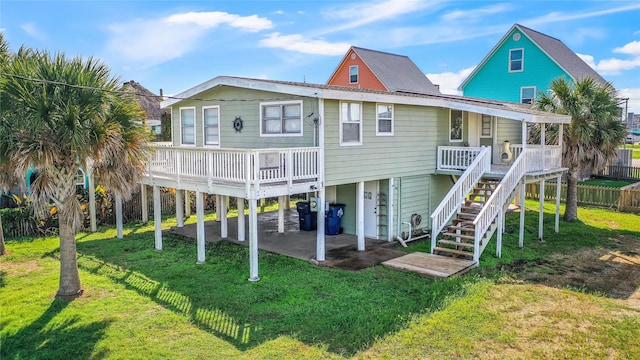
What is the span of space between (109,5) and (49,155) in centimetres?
532

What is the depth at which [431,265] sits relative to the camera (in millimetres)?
11719

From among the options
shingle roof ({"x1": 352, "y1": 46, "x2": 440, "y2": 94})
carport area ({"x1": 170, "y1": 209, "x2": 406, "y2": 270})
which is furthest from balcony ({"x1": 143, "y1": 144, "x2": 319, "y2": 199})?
shingle roof ({"x1": 352, "y1": 46, "x2": 440, "y2": 94})

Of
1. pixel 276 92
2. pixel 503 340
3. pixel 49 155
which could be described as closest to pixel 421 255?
pixel 503 340

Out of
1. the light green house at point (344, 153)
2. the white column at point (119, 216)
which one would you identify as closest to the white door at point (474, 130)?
the light green house at point (344, 153)

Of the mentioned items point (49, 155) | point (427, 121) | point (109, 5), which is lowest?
point (49, 155)

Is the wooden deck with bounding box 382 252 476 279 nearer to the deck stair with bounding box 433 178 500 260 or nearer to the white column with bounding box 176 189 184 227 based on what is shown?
the deck stair with bounding box 433 178 500 260

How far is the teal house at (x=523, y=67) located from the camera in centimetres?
2939

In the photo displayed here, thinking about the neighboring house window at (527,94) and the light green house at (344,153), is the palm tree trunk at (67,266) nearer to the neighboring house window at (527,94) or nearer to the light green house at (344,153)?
the light green house at (344,153)

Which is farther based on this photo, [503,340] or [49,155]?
[49,155]

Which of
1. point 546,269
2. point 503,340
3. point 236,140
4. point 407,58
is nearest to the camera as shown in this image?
point 503,340

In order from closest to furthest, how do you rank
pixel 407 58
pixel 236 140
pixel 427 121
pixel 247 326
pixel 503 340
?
pixel 503 340 → pixel 247 326 → pixel 236 140 → pixel 427 121 → pixel 407 58

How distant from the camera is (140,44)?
1547 cm

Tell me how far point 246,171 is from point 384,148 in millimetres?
5274

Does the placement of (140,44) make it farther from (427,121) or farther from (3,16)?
(427,121)
